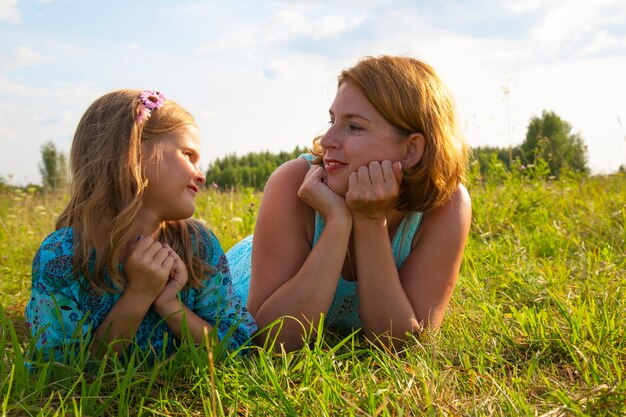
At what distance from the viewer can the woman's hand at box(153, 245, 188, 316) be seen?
227 centimetres

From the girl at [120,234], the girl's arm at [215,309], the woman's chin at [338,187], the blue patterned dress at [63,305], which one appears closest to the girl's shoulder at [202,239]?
the girl's arm at [215,309]

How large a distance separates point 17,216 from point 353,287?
20.8ft

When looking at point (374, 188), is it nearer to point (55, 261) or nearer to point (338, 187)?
point (338, 187)

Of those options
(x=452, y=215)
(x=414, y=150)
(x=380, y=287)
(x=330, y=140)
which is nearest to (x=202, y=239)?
(x=330, y=140)

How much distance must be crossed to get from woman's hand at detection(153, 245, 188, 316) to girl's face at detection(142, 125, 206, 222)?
0.15 metres

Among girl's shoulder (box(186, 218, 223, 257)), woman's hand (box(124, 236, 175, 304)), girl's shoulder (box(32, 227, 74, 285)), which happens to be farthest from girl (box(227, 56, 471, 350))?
girl's shoulder (box(32, 227, 74, 285))

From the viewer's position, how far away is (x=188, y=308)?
246 cm

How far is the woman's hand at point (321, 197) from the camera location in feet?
8.74

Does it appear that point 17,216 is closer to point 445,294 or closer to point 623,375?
point 445,294

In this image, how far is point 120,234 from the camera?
2.23 m

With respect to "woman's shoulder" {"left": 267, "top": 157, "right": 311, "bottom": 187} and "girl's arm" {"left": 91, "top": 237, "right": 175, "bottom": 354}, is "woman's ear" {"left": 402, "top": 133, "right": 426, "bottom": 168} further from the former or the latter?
"girl's arm" {"left": 91, "top": 237, "right": 175, "bottom": 354}

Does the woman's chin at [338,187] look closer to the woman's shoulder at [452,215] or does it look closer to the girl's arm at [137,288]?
the woman's shoulder at [452,215]

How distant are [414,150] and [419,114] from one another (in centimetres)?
17

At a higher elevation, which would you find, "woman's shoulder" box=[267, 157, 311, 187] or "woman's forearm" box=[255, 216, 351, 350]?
"woman's shoulder" box=[267, 157, 311, 187]
